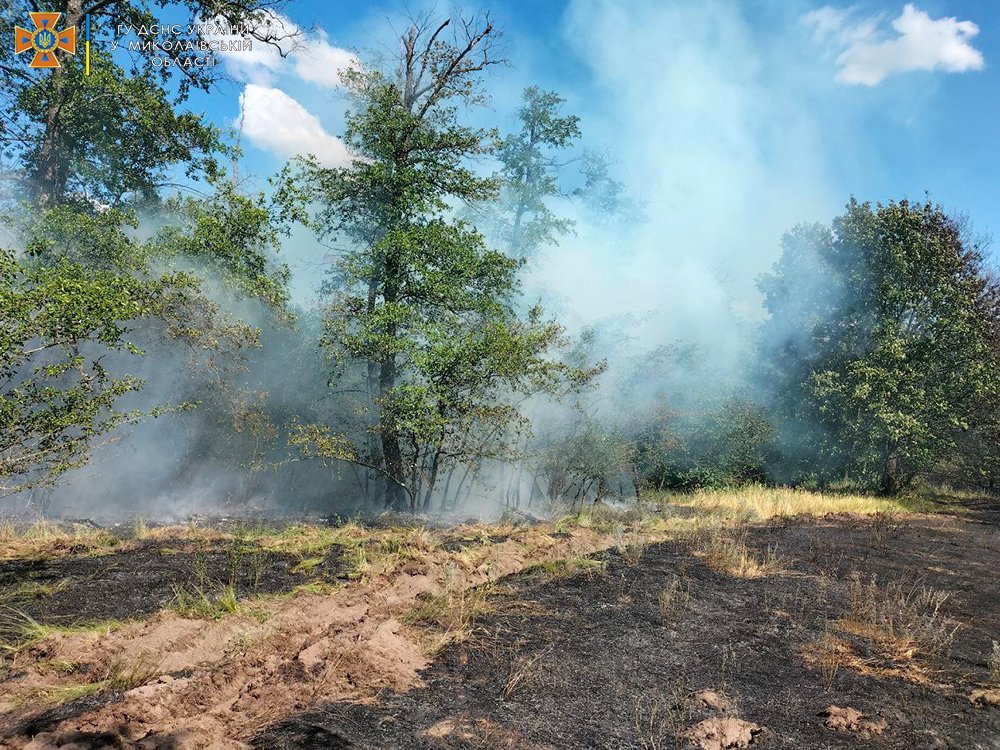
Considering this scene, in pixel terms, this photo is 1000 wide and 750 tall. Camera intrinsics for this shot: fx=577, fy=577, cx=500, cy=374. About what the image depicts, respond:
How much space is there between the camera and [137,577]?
5746mm

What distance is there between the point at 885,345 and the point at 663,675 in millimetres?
17221

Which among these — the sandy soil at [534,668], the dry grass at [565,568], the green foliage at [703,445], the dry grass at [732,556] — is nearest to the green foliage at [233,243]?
the sandy soil at [534,668]

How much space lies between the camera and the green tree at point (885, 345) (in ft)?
57.2

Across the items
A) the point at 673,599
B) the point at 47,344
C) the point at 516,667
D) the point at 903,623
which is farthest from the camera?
the point at 673,599

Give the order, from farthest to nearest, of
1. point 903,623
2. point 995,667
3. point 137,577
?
point 137,577, point 903,623, point 995,667

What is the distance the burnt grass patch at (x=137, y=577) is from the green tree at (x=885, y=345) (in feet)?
55.0

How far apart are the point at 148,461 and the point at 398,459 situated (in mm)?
6108

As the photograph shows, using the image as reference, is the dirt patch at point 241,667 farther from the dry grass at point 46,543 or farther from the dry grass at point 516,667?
the dry grass at point 46,543

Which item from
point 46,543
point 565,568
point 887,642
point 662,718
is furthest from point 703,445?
point 46,543

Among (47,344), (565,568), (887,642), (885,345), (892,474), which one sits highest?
(885,345)

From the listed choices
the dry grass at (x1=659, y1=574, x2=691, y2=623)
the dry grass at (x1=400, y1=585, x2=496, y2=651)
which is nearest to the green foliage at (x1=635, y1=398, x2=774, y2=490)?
the dry grass at (x1=659, y1=574, x2=691, y2=623)

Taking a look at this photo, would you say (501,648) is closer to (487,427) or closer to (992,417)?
(487,427)

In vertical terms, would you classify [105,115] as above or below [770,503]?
above

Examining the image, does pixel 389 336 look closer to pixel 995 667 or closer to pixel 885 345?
pixel 995 667
